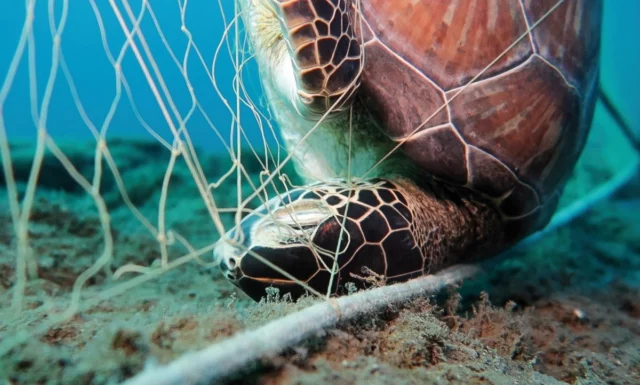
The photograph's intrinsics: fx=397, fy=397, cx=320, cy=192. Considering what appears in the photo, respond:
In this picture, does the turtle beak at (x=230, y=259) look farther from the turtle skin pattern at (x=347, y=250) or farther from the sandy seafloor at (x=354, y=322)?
the sandy seafloor at (x=354, y=322)

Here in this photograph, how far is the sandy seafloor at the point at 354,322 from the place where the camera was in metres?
0.78

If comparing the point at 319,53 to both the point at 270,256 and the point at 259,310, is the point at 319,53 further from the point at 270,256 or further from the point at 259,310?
the point at 259,310

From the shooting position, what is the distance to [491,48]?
1580 mm

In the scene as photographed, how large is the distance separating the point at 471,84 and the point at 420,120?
0.25 meters

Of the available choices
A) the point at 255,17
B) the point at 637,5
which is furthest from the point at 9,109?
the point at 637,5

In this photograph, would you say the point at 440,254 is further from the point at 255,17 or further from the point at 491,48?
the point at 255,17

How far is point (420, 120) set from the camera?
62.4 inches

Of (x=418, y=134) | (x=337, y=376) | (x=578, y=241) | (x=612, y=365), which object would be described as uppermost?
(x=418, y=134)

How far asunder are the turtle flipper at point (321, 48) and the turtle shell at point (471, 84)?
0.19 metres

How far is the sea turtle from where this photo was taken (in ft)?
4.36

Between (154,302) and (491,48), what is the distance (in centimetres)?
164

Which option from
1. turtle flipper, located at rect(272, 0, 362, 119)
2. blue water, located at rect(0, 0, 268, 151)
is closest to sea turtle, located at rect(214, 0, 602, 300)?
turtle flipper, located at rect(272, 0, 362, 119)

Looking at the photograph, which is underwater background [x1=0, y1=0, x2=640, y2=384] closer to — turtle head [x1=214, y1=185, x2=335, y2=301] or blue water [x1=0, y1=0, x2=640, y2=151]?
turtle head [x1=214, y1=185, x2=335, y2=301]

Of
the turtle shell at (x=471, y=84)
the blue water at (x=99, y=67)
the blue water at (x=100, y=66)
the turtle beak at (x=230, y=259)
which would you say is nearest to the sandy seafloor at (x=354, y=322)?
the turtle beak at (x=230, y=259)
